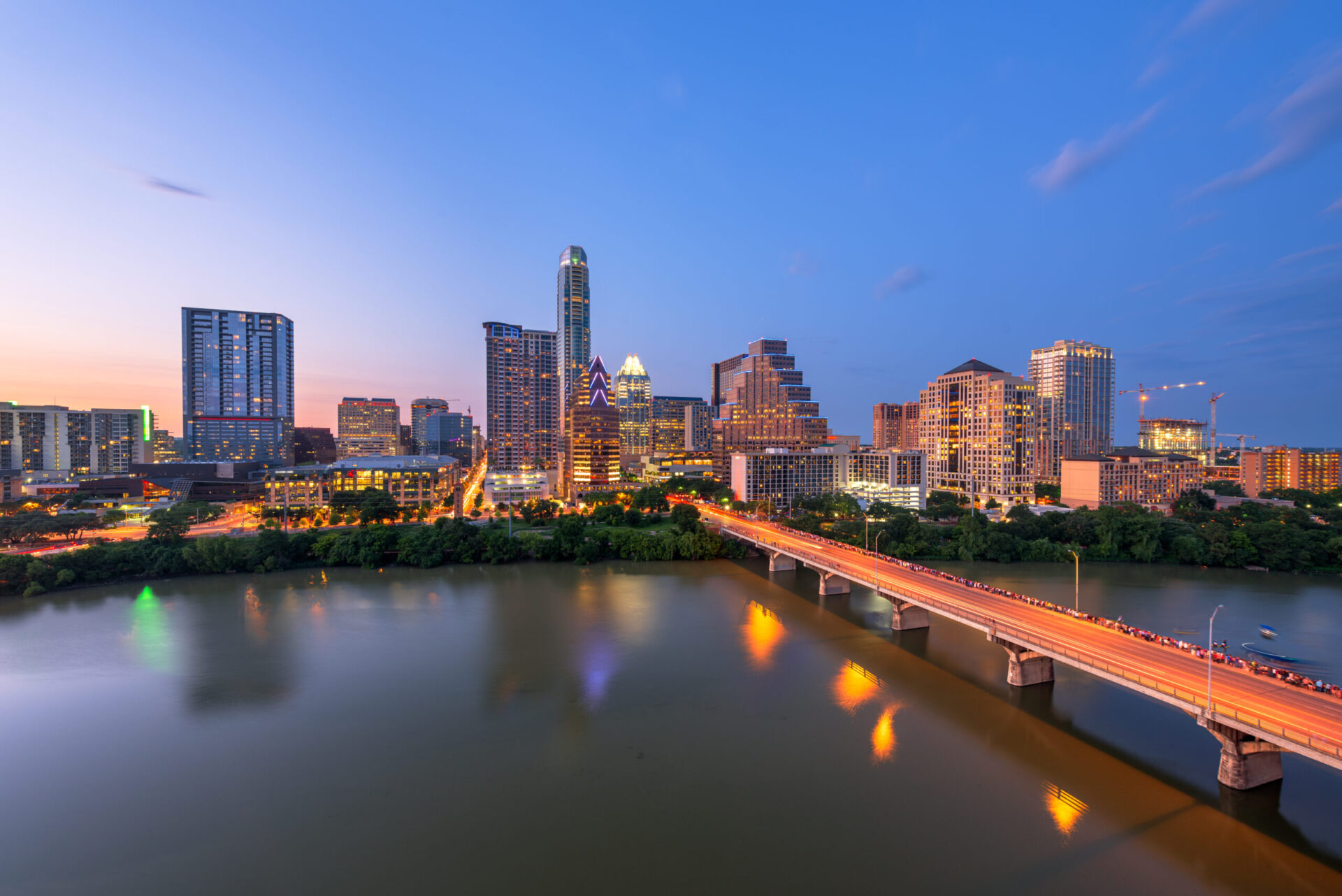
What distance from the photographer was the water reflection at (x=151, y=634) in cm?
2700

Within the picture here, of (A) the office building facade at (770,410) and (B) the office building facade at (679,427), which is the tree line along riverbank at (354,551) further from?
(B) the office building facade at (679,427)

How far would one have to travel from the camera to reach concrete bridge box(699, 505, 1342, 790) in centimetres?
1503

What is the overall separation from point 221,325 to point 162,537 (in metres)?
99.7

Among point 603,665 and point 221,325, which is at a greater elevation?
point 221,325

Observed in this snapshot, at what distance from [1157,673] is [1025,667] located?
18.6 feet

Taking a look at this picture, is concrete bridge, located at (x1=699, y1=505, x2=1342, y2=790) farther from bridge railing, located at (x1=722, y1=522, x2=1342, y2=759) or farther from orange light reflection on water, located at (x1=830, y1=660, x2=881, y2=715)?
orange light reflection on water, located at (x1=830, y1=660, x2=881, y2=715)

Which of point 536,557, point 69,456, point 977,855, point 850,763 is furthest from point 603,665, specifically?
point 69,456

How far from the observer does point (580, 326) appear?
15688 centimetres

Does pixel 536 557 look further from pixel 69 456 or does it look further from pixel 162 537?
pixel 69 456

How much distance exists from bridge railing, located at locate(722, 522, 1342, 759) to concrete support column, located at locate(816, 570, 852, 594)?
29.5 feet

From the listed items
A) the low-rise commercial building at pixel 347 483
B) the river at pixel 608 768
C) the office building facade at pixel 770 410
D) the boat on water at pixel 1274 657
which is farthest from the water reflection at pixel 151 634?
the office building facade at pixel 770 410

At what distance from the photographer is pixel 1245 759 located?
16281 mm

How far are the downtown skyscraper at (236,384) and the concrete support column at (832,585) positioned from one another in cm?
11425

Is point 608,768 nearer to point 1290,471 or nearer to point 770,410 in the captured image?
point 770,410
